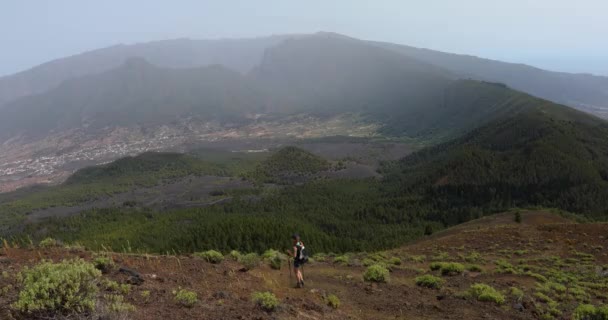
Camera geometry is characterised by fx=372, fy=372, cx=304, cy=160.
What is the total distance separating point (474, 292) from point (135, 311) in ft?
46.5

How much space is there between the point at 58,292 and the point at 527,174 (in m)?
106

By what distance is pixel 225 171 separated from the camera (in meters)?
171

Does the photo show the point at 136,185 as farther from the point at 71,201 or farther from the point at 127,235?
the point at 127,235

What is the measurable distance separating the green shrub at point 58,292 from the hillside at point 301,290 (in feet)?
0.19

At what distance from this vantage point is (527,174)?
3725 inches

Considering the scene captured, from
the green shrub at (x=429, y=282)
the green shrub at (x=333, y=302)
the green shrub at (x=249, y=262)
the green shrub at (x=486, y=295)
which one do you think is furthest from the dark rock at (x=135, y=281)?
the green shrub at (x=486, y=295)

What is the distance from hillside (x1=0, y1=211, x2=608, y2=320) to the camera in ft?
38.9

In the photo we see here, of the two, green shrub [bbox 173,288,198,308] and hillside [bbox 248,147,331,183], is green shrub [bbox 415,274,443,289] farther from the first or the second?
hillside [bbox 248,147,331,183]

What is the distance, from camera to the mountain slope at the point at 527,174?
85062 mm

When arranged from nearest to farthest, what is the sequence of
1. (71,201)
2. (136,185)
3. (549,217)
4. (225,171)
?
1. (549,217)
2. (71,201)
3. (136,185)
4. (225,171)

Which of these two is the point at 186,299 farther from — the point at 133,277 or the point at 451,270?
the point at 451,270

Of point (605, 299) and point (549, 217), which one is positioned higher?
point (605, 299)

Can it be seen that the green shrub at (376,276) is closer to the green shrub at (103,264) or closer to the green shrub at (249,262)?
the green shrub at (249,262)

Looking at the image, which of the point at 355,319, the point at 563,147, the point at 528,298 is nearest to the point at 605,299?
the point at 528,298
